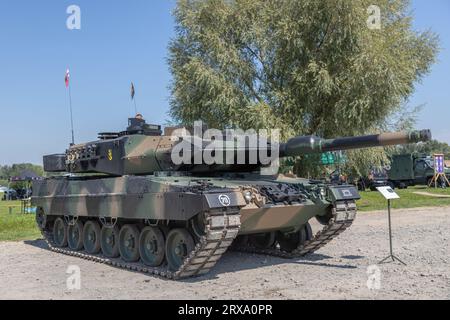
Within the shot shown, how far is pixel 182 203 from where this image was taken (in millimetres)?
8789

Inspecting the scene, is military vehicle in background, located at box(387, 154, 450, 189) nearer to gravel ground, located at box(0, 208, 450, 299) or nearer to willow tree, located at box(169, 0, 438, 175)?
willow tree, located at box(169, 0, 438, 175)

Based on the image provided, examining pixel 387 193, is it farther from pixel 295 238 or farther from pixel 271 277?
pixel 271 277

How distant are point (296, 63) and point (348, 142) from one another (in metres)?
11.1

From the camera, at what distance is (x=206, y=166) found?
35.2 feet

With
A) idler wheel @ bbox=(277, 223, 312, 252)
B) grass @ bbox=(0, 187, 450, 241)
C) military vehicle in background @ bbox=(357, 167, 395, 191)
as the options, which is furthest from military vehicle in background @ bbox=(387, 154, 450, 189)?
idler wheel @ bbox=(277, 223, 312, 252)

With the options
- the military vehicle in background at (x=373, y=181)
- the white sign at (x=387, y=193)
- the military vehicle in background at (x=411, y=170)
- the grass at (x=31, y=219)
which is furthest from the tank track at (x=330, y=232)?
the military vehicle in background at (x=411, y=170)

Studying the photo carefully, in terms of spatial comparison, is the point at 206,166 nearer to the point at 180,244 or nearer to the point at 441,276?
the point at 180,244

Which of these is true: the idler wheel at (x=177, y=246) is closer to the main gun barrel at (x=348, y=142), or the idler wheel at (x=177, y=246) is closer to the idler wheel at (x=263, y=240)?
the main gun barrel at (x=348, y=142)

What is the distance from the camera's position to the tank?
8.72 m

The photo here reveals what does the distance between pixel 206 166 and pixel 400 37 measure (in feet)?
40.8

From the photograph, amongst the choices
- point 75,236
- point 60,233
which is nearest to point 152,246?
point 75,236

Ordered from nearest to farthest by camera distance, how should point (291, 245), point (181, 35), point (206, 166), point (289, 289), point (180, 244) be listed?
point (289, 289)
point (180, 244)
point (206, 166)
point (291, 245)
point (181, 35)

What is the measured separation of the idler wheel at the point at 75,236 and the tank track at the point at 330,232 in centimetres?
423

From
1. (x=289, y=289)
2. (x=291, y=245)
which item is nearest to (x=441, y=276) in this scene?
(x=289, y=289)
